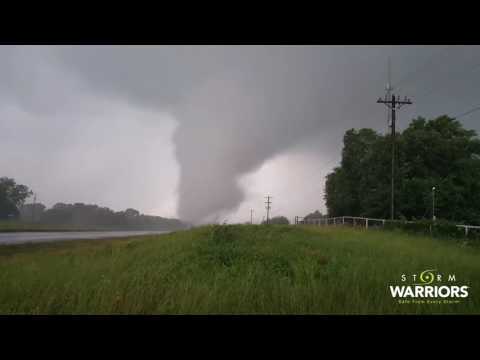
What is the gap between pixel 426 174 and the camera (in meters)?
Answer: 12.4

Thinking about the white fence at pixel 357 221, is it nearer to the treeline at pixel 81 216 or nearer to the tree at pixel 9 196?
the tree at pixel 9 196

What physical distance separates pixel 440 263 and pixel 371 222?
9.54 m

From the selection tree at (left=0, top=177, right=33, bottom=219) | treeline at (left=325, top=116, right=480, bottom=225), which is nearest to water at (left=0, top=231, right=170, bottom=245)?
tree at (left=0, top=177, right=33, bottom=219)

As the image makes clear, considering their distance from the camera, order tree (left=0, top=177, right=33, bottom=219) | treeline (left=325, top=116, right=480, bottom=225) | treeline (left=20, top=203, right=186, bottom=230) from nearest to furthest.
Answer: treeline (left=325, top=116, right=480, bottom=225), tree (left=0, top=177, right=33, bottom=219), treeline (left=20, top=203, right=186, bottom=230)

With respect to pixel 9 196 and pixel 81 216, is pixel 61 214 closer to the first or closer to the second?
pixel 81 216

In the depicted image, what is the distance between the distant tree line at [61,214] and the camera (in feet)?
71.3

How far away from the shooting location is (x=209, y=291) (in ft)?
6.57

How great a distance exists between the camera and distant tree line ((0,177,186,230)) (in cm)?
2172

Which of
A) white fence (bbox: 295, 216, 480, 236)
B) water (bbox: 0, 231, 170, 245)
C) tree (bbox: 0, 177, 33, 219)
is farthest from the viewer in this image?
tree (bbox: 0, 177, 33, 219)

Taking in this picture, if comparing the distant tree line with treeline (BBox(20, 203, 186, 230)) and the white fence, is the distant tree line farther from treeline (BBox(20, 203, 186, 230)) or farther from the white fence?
the white fence
